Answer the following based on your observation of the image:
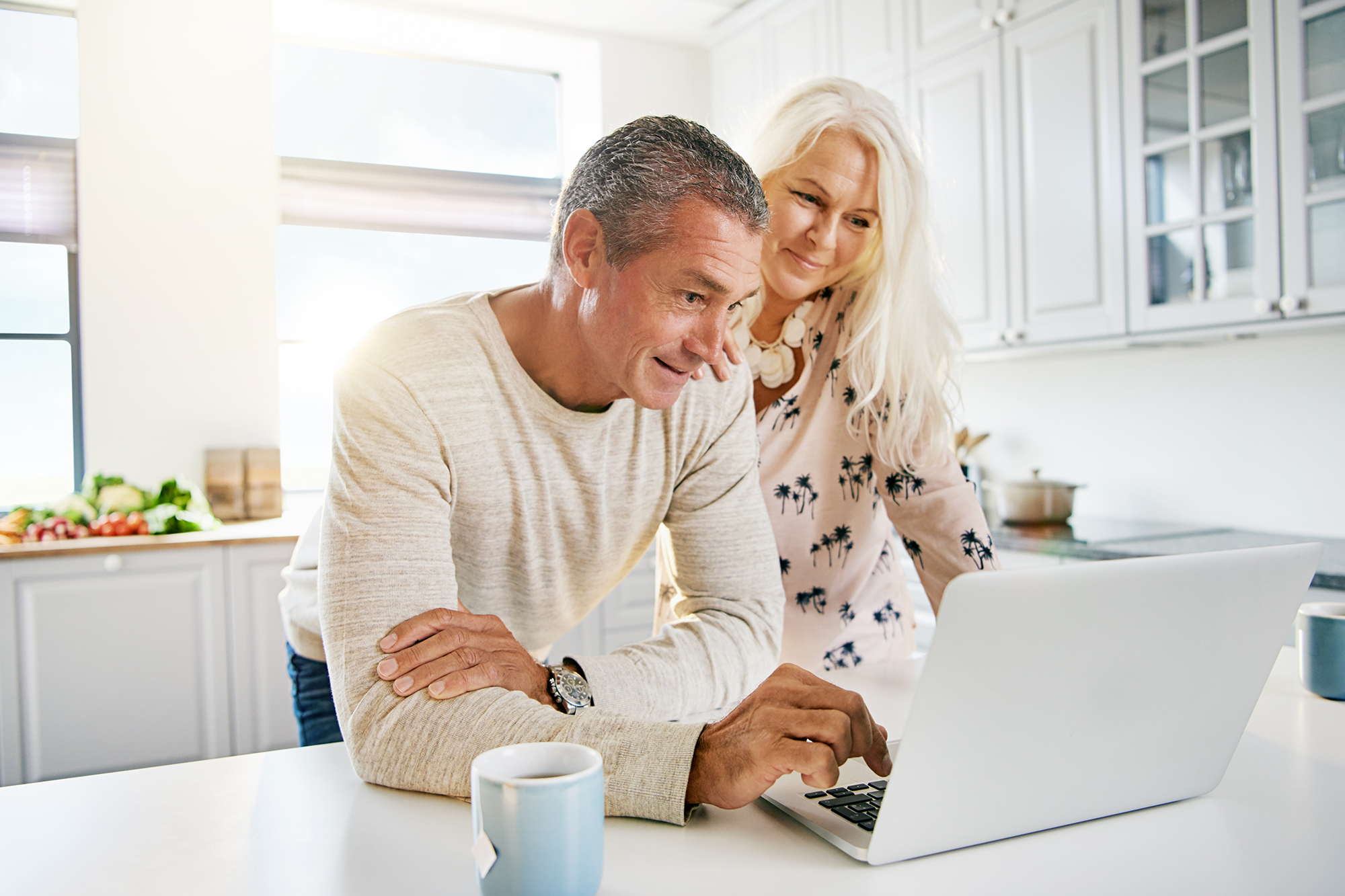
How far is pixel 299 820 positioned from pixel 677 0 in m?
3.81

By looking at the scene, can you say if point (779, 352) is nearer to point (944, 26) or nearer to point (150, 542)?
point (944, 26)

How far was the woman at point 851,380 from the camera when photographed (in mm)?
1339

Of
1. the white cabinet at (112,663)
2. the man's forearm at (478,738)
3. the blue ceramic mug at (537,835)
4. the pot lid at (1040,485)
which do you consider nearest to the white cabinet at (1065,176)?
the pot lid at (1040,485)

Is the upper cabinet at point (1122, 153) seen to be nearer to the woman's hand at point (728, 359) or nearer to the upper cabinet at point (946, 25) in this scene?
the upper cabinet at point (946, 25)

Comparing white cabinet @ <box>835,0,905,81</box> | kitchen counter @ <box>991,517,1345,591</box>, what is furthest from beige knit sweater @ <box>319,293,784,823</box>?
white cabinet @ <box>835,0,905,81</box>

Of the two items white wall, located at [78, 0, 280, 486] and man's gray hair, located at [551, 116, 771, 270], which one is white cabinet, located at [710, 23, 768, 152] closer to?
white wall, located at [78, 0, 280, 486]

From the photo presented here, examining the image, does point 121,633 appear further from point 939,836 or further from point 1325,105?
point 1325,105

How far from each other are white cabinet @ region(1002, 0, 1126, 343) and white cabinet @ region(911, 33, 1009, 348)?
0.05 meters

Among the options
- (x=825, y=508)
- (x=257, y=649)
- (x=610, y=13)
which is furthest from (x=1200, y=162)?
(x=257, y=649)

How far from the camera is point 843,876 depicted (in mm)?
593

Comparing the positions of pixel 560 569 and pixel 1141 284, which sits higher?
pixel 1141 284

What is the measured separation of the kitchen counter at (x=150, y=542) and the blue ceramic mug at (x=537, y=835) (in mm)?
2091

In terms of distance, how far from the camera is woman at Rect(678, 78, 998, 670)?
1339mm

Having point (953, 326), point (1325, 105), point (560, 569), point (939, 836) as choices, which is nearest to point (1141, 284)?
point (1325, 105)
